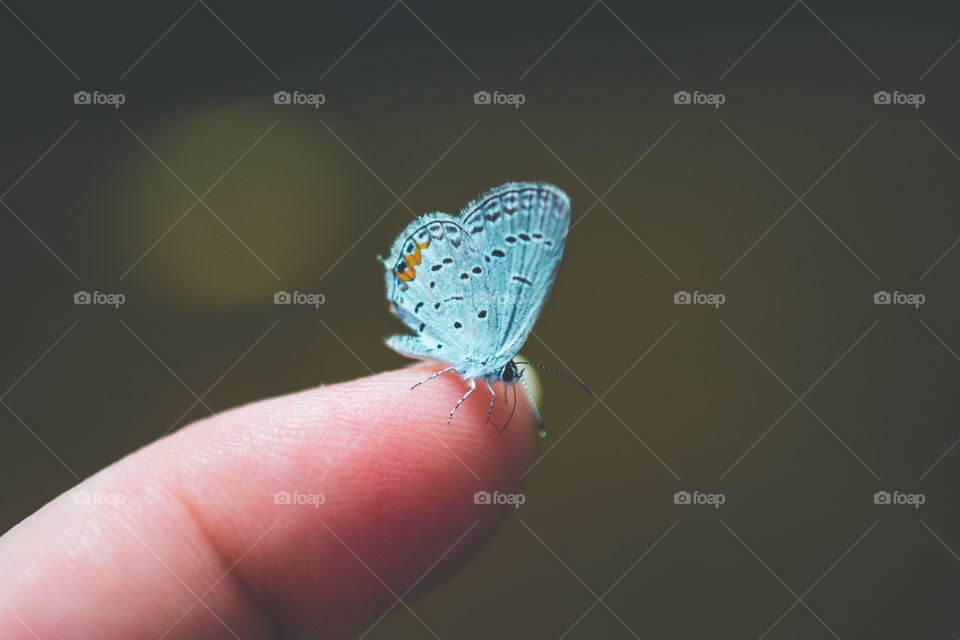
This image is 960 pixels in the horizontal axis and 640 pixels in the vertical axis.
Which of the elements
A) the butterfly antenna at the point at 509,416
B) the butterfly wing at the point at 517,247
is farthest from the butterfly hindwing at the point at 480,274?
the butterfly antenna at the point at 509,416

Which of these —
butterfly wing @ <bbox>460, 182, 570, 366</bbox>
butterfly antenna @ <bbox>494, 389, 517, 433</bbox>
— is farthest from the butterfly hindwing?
butterfly antenna @ <bbox>494, 389, 517, 433</bbox>

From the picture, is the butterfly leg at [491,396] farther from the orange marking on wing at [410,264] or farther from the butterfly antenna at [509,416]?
the orange marking on wing at [410,264]

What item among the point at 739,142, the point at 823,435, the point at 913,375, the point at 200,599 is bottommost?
the point at 200,599

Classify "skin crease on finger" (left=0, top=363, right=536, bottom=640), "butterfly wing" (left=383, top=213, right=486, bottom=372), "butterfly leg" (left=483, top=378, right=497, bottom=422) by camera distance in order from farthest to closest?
1. "butterfly leg" (left=483, top=378, right=497, bottom=422)
2. "butterfly wing" (left=383, top=213, right=486, bottom=372)
3. "skin crease on finger" (left=0, top=363, right=536, bottom=640)

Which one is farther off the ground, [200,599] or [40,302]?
[40,302]

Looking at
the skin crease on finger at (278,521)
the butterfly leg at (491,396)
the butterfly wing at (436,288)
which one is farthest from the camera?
the butterfly leg at (491,396)

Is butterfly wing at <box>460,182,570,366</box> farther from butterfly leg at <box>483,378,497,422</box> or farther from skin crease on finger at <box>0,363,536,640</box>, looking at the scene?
skin crease on finger at <box>0,363,536,640</box>

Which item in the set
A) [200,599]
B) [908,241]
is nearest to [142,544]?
[200,599]

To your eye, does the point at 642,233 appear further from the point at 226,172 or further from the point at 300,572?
the point at 300,572
